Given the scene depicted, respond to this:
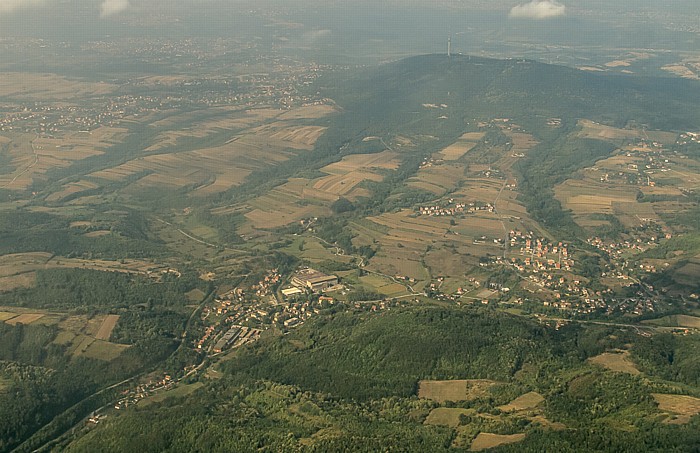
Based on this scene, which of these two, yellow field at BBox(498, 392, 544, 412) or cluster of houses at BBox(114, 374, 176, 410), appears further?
cluster of houses at BBox(114, 374, 176, 410)

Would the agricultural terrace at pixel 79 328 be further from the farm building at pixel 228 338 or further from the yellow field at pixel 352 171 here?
the yellow field at pixel 352 171

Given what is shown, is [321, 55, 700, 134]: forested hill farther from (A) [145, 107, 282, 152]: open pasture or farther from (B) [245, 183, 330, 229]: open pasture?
(B) [245, 183, 330, 229]: open pasture

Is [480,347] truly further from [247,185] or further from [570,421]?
[247,185]

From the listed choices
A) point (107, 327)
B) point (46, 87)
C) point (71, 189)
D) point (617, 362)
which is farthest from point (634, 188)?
point (46, 87)

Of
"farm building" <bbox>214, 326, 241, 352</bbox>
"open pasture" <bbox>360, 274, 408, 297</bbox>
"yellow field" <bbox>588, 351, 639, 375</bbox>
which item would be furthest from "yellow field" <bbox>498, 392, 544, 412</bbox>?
"farm building" <bbox>214, 326, 241, 352</bbox>

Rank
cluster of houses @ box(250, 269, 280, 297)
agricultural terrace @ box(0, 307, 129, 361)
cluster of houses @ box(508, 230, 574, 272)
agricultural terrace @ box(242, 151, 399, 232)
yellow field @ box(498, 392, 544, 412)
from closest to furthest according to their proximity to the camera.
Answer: yellow field @ box(498, 392, 544, 412)
agricultural terrace @ box(0, 307, 129, 361)
cluster of houses @ box(250, 269, 280, 297)
cluster of houses @ box(508, 230, 574, 272)
agricultural terrace @ box(242, 151, 399, 232)

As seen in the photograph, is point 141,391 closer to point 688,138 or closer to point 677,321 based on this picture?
point 677,321
